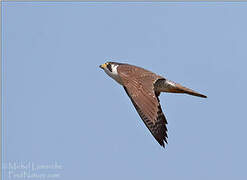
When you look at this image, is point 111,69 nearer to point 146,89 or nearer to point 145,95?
point 146,89

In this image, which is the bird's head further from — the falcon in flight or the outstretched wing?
the outstretched wing

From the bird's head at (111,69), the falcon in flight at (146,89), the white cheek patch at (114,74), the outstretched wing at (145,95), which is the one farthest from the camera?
the bird's head at (111,69)

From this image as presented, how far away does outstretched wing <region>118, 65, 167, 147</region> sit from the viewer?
9938mm

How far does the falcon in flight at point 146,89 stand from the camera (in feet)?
33.1

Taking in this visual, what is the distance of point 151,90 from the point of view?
10766 mm

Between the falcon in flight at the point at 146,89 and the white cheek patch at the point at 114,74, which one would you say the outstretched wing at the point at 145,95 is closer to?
the falcon in flight at the point at 146,89

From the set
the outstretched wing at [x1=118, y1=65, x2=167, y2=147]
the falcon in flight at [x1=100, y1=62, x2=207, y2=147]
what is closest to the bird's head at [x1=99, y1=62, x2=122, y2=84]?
the falcon in flight at [x1=100, y1=62, x2=207, y2=147]

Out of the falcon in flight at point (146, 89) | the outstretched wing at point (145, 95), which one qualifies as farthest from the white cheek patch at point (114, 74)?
the outstretched wing at point (145, 95)

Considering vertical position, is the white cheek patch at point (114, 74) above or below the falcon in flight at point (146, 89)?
above

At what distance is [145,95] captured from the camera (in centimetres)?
1036

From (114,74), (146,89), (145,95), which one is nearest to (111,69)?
(114,74)

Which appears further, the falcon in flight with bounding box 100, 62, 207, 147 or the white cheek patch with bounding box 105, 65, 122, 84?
the white cheek patch with bounding box 105, 65, 122, 84

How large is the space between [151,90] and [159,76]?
2.09m

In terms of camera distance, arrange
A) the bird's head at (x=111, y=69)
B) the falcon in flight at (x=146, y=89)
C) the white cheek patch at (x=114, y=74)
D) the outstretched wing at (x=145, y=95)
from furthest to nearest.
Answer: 1. the bird's head at (x=111, y=69)
2. the white cheek patch at (x=114, y=74)
3. the falcon in flight at (x=146, y=89)
4. the outstretched wing at (x=145, y=95)
